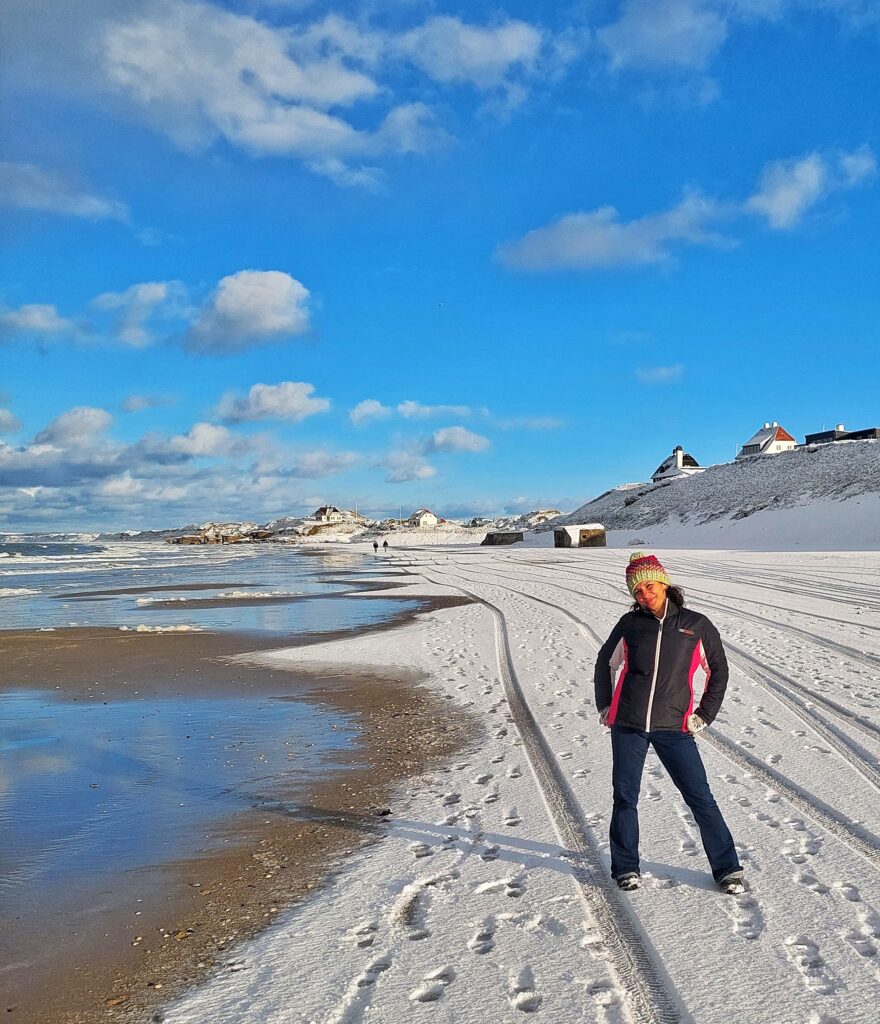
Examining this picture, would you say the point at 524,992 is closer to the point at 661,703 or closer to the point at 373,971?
the point at 373,971

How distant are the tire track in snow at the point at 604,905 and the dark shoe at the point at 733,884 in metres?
0.67

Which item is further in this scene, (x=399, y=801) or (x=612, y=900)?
(x=399, y=801)

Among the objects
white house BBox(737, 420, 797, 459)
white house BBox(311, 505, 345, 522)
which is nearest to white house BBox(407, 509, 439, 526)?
white house BBox(311, 505, 345, 522)

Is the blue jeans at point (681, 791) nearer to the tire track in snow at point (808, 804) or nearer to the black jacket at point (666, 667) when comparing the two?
the black jacket at point (666, 667)

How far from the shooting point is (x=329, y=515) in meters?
188

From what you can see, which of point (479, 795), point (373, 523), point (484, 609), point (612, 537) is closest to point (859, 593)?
point (484, 609)

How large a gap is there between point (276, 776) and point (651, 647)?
176 inches

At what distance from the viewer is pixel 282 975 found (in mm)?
4121

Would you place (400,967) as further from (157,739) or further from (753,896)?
(157,739)

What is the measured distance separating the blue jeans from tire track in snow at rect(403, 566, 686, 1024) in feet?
0.88

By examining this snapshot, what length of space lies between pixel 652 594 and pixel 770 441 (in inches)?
4203

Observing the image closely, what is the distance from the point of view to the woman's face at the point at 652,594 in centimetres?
484

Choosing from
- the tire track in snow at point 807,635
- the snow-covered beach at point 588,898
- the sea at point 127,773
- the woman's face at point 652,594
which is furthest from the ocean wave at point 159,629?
the woman's face at point 652,594

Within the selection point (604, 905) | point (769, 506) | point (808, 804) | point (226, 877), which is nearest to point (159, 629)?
point (226, 877)
